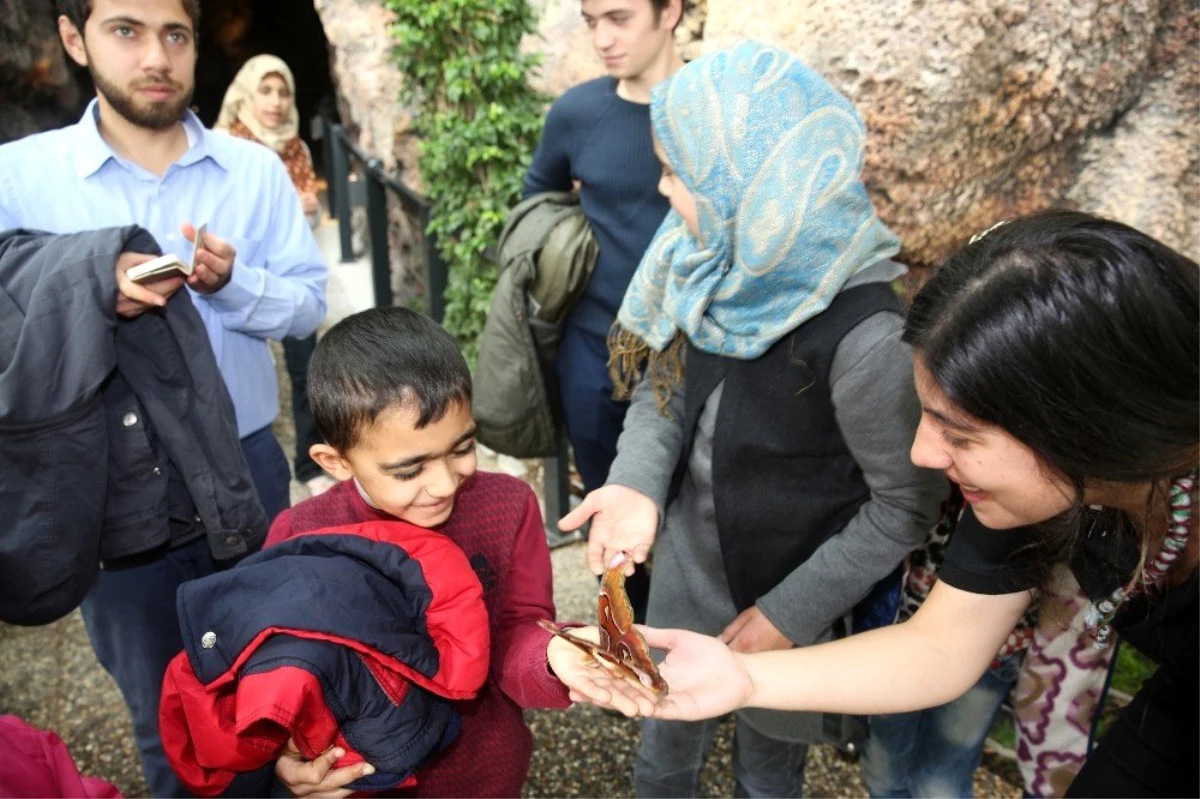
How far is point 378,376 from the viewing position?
155 centimetres

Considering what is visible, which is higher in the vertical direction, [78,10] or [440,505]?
[78,10]

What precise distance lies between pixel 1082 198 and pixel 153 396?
141 inches

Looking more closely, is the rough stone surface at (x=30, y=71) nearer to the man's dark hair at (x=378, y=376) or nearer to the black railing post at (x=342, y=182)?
the black railing post at (x=342, y=182)

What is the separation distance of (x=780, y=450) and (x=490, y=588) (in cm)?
64

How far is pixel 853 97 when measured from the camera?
10.8 feet

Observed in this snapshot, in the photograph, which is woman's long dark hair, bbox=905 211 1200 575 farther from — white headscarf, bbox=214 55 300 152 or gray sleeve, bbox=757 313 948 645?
white headscarf, bbox=214 55 300 152

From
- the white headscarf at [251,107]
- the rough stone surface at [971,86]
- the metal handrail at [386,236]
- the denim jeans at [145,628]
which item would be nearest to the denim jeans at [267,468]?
the denim jeans at [145,628]

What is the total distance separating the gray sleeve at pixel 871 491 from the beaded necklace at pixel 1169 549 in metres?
0.36

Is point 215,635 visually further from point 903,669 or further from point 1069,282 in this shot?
point 1069,282

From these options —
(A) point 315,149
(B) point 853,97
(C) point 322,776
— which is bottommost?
(A) point 315,149

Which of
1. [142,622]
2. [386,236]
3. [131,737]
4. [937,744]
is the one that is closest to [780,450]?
[937,744]

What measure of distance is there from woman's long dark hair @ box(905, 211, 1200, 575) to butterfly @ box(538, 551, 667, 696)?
0.59m

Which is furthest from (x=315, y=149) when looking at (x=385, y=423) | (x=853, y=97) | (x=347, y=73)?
(x=385, y=423)

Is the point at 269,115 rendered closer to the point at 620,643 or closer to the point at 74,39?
the point at 74,39
